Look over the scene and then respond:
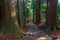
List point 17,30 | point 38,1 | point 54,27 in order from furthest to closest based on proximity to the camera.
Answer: point 38,1, point 54,27, point 17,30

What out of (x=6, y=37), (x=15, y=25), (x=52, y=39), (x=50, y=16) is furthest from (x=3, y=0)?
(x=50, y=16)

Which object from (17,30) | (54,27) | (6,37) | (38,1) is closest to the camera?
(6,37)

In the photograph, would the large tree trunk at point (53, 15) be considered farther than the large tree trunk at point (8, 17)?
Yes

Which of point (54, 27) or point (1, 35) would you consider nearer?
point (1, 35)

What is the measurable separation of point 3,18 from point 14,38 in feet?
4.78

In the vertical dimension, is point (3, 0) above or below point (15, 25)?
above

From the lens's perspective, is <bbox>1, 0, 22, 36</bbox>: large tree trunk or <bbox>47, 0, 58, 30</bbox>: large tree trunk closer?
<bbox>1, 0, 22, 36</bbox>: large tree trunk

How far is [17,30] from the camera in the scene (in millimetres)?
9719

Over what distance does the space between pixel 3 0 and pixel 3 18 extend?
1083 millimetres

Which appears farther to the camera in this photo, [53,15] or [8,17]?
[53,15]

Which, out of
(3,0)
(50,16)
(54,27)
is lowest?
(54,27)

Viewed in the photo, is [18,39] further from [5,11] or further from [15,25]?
[5,11]

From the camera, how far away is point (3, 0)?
9844 millimetres

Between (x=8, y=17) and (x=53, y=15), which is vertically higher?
(x=8, y=17)
